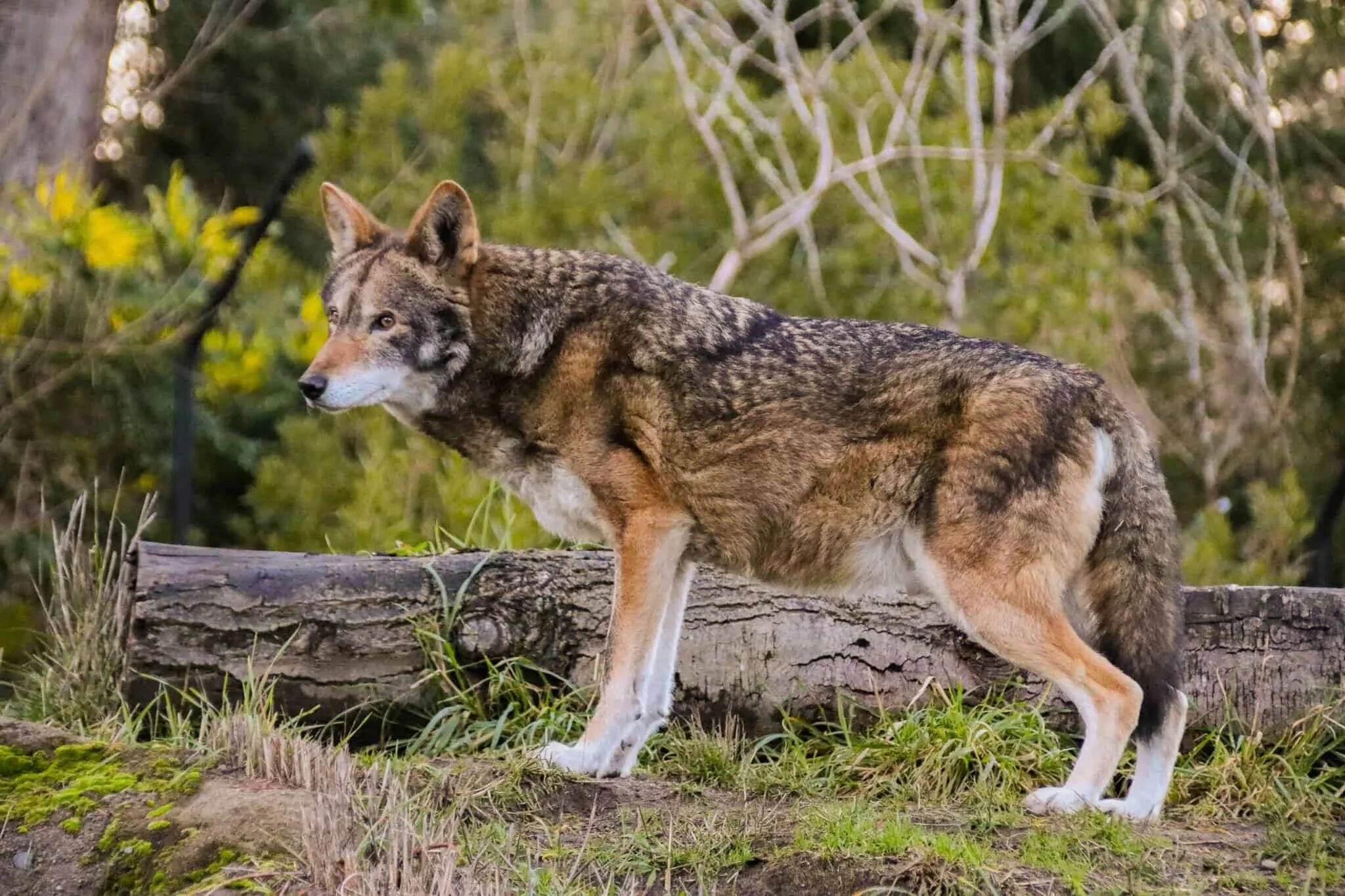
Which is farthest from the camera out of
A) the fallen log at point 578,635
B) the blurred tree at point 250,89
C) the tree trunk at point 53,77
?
the blurred tree at point 250,89

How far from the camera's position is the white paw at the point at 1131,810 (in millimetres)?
5246

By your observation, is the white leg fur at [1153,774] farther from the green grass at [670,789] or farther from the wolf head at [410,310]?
the wolf head at [410,310]

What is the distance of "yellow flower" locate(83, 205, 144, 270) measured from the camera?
876cm

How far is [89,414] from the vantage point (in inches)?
397

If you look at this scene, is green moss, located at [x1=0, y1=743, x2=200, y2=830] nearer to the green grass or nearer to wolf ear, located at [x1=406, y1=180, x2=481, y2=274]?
the green grass

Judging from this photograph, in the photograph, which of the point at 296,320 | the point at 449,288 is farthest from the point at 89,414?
the point at 449,288

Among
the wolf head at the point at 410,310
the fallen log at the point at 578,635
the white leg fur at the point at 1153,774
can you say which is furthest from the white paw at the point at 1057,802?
the wolf head at the point at 410,310

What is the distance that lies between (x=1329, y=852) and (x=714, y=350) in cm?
288

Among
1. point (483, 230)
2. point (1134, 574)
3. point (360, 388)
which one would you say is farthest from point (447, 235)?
point (483, 230)

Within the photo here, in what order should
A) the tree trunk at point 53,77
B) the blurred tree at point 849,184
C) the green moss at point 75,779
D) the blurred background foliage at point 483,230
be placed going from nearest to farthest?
the green moss at point 75,779
the blurred background foliage at point 483,230
the tree trunk at point 53,77
the blurred tree at point 849,184

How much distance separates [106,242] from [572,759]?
5052 mm

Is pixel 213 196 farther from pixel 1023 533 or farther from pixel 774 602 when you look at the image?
pixel 1023 533

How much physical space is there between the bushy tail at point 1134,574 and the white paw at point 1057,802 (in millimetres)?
515

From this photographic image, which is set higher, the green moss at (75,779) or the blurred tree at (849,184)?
the blurred tree at (849,184)
